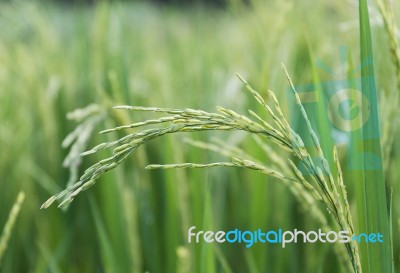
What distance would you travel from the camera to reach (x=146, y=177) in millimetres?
922

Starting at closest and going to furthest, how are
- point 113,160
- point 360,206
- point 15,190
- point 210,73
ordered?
point 113,160 < point 360,206 < point 15,190 < point 210,73

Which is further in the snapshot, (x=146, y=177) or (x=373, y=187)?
(x=146, y=177)

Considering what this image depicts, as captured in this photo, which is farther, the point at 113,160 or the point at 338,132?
the point at 338,132

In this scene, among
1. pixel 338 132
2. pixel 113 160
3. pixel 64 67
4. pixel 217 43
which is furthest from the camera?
pixel 217 43

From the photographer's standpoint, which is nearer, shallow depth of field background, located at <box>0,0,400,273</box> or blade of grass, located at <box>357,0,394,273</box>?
blade of grass, located at <box>357,0,394,273</box>

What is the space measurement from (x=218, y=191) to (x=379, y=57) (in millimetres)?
375

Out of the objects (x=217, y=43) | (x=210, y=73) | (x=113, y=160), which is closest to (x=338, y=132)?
(x=210, y=73)

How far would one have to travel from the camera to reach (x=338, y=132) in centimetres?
89

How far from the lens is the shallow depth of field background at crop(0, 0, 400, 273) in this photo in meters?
0.77

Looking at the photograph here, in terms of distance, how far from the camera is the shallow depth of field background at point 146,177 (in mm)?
775

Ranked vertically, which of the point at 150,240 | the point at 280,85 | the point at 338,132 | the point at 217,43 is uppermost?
the point at 217,43

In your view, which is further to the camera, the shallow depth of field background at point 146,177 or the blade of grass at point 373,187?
the shallow depth of field background at point 146,177

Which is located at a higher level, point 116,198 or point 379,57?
point 379,57

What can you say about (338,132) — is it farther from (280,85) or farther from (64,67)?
(64,67)
